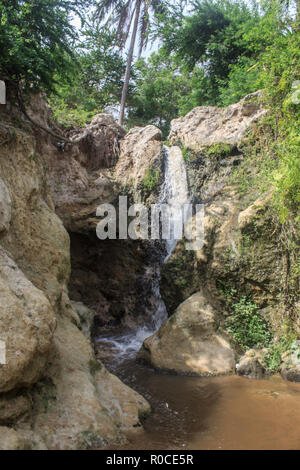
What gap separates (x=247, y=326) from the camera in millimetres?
6207

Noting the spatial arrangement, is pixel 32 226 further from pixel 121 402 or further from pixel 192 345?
pixel 192 345

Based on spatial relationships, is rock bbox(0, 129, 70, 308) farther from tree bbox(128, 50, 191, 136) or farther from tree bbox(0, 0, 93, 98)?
tree bbox(128, 50, 191, 136)

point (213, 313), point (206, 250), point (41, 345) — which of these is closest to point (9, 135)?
point (41, 345)

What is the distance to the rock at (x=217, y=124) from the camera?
27.3ft

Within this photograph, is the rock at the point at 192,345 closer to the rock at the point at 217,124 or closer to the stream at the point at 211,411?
the stream at the point at 211,411

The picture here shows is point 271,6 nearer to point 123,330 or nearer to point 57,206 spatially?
point 57,206

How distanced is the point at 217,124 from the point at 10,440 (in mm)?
8736

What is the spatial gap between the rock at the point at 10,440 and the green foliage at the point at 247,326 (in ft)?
14.4

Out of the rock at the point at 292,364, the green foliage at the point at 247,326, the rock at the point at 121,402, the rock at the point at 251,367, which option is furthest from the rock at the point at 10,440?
the green foliage at the point at 247,326

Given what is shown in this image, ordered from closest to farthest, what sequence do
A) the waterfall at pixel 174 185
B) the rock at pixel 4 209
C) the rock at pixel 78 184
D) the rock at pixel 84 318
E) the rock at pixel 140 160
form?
the rock at pixel 4 209 < the rock at pixel 84 318 < the waterfall at pixel 174 185 < the rock at pixel 78 184 < the rock at pixel 140 160

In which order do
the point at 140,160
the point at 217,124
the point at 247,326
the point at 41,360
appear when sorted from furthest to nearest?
the point at 140,160
the point at 217,124
the point at 247,326
the point at 41,360

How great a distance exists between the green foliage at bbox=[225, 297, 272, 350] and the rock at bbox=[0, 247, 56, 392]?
12.8 feet

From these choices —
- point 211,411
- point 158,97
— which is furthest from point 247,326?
point 158,97

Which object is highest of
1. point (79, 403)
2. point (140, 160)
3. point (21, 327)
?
point (140, 160)
